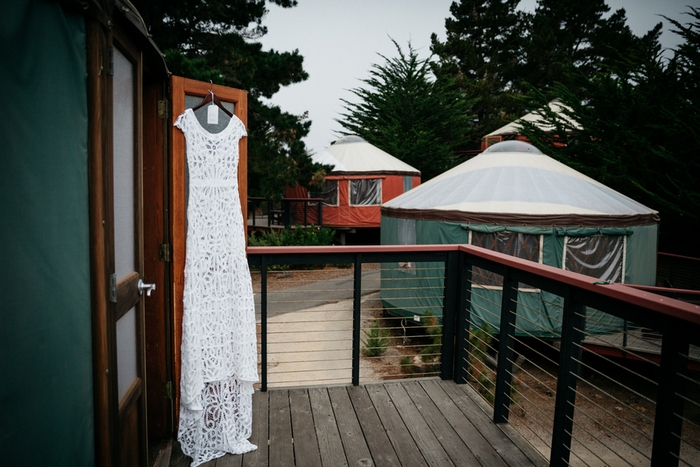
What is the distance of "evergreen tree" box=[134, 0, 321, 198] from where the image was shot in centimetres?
827

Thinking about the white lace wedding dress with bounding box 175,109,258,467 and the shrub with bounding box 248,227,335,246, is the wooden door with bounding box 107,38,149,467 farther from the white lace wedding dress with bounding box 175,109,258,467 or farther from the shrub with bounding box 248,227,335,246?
the shrub with bounding box 248,227,335,246

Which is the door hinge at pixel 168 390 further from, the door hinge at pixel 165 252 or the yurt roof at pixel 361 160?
the yurt roof at pixel 361 160

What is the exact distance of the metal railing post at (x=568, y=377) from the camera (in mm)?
1882

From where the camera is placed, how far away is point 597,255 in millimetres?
6551

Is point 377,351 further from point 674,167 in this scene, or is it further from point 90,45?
point 674,167

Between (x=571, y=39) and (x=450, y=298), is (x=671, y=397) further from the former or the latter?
(x=571, y=39)

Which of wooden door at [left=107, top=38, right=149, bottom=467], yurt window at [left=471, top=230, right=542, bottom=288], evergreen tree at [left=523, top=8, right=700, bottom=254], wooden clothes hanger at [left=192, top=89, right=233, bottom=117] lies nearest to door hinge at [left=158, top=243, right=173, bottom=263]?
wooden door at [left=107, top=38, right=149, bottom=467]

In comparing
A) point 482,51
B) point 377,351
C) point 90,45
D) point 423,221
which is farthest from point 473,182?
point 482,51

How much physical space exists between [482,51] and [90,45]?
2523 cm

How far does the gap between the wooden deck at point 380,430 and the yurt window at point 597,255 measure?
4365 millimetres

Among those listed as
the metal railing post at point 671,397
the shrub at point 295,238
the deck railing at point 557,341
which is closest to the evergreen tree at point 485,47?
the shrub at point 295,238

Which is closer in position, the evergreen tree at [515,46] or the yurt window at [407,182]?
the yurt window at [407,182]

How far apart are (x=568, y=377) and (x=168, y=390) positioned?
187 cm

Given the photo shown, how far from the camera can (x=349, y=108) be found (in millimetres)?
18828
